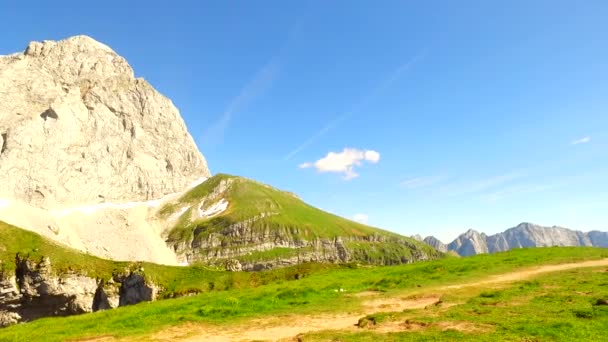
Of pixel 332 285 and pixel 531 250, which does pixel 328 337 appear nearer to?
pixel 332 285

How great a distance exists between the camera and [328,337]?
23.0 m

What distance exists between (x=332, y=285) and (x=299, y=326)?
1733 cm

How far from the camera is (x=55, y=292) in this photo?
8500 cm

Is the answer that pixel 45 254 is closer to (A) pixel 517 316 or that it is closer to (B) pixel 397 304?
(B) pixel 397 304

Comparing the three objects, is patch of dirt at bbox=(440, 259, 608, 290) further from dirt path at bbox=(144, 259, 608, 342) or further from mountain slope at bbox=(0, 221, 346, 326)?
mountain slope at bbox=(0, 221, 346, 326)

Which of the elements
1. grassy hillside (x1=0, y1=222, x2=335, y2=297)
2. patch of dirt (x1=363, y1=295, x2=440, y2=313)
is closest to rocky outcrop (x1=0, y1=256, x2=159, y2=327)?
grassy hillside (x1=0, y1=222, x2=335, y2=297)

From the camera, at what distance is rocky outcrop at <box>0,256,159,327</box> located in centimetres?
8362

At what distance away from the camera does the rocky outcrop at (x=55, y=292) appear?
Result: 83625mm

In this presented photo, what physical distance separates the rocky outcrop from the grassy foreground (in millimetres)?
51871

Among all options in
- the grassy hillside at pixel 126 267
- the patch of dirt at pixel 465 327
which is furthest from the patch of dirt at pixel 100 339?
the grassy hillside at pixel 126 267

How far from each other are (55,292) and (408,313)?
87.6 meters

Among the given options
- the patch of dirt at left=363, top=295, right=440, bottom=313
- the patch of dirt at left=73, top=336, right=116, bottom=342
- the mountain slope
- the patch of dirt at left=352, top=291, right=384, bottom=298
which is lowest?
the patch of dirt at left=73, top=336, right=116, bottom=342

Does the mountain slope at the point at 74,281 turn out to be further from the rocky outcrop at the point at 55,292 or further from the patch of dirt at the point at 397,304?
the patch of dirt at the point at 397,304

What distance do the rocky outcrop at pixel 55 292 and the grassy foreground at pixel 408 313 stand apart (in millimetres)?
51871
